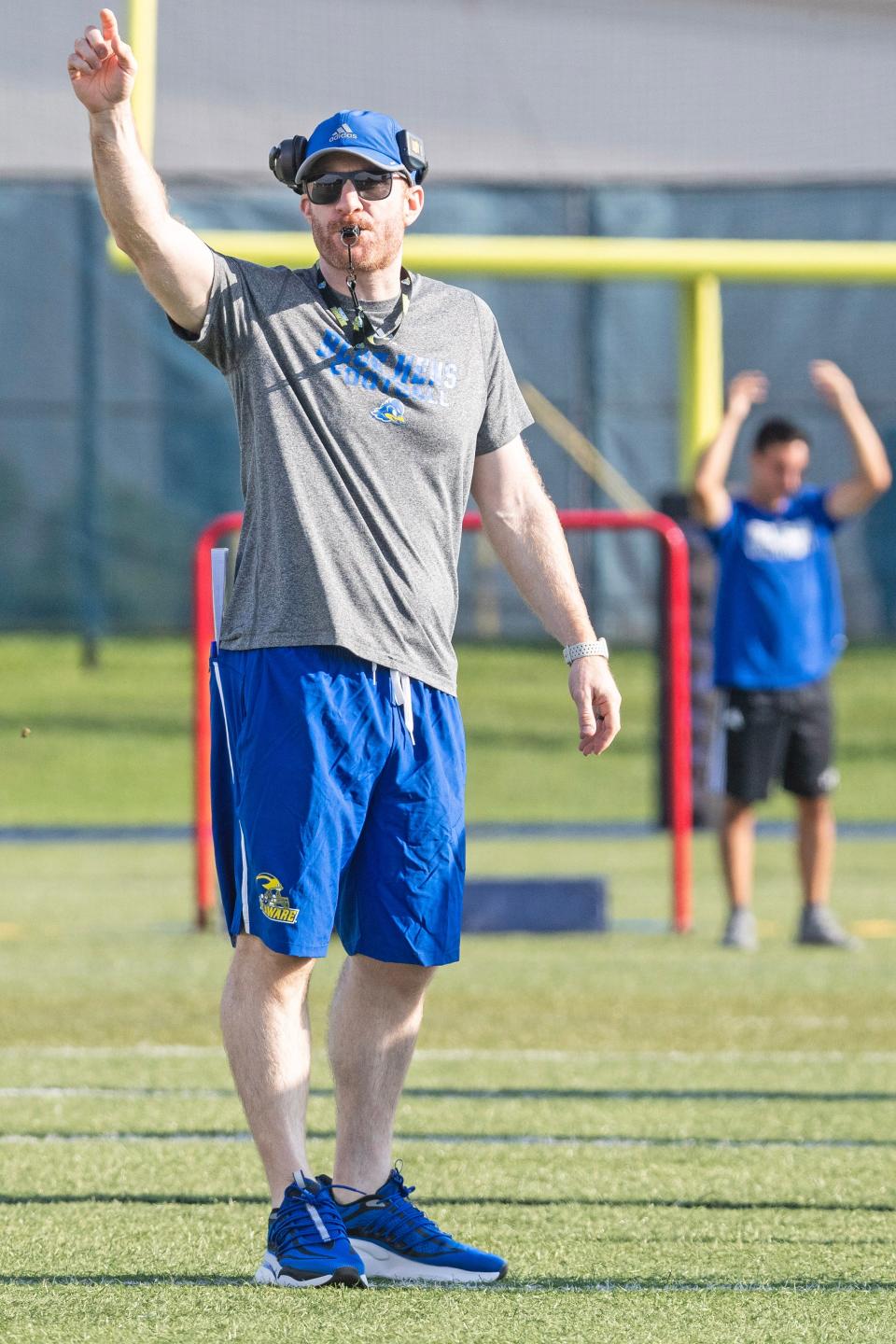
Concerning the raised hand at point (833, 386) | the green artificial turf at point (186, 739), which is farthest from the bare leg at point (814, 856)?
the green artificial turf at point (186, 739)

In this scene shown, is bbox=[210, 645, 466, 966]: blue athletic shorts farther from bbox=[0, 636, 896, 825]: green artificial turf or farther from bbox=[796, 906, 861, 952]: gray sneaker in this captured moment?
bbox=[0, 636, 896, 825]: green artificial turf

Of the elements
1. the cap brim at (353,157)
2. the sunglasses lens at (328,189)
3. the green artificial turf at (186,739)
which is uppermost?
the cap brim at (353,157)

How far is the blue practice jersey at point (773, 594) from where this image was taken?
8.20 meters

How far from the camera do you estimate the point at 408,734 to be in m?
3.50

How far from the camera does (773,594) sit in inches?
322

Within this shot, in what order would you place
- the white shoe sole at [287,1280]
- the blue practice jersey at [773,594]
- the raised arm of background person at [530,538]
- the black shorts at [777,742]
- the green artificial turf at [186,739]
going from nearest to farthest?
the white shoe sole at [287,1280] < the raised arm of background person at [530,538] < the black shorts at [777,742] < the blue practice jersey at [773,594] < the green artificial turf at [186,739]

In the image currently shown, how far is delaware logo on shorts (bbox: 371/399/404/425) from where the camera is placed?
137 inches

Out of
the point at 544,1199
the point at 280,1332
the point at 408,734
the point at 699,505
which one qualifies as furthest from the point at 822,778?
the point at 280,1332

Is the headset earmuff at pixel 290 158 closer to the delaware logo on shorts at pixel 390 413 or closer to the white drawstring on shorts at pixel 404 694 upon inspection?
the delaware logo on shorts at pixel 390 413

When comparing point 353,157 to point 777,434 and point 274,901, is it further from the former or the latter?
point 777,434

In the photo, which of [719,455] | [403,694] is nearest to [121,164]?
[403,694]

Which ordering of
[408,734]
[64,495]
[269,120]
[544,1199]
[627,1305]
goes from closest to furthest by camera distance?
[627,1305]
[408,734]
[544,1199]
[269,120]
[64,495]

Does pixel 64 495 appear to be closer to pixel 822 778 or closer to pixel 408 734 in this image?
pixel 822 778

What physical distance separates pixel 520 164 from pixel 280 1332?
9.86 meters
